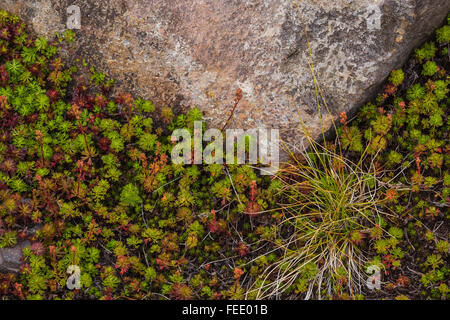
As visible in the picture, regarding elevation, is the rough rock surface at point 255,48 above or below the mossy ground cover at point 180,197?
above

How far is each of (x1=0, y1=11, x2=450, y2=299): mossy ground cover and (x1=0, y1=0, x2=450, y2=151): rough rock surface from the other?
0.37 m

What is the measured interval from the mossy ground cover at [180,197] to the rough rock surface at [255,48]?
0.37 meters

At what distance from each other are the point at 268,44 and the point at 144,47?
1874mm

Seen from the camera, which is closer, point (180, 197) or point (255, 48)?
point (180, 197)

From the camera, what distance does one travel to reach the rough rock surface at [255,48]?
18.6 ft

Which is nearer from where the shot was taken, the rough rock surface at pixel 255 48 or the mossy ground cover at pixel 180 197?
the mossy ground cover at pixel 180 197

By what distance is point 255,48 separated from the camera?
5762mm

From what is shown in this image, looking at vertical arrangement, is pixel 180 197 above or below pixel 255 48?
below

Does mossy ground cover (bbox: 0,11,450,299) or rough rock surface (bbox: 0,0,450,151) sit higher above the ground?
rough rock surface (bbox: 0,0,450,151)

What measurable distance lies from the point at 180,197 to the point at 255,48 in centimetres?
240

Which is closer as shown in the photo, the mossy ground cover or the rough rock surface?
the mossy ground cover

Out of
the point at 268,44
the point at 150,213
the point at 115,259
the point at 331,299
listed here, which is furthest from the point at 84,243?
the point at 268,44

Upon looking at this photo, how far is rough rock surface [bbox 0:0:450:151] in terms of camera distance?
223 inches

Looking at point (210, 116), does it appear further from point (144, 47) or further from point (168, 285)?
point (168, 285)
